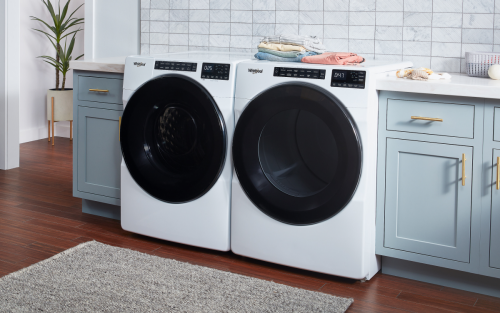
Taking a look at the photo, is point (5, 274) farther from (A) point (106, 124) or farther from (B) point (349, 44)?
(B) point (349, 44)

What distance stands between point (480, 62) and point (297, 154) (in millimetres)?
888

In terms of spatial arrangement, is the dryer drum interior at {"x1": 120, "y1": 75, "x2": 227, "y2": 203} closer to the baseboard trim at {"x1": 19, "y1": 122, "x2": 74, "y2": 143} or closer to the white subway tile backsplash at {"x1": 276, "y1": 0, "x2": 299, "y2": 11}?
the white subway tile backsplash at {"x1": 276, "y1": 0, "x2": 299, "y2": 11}

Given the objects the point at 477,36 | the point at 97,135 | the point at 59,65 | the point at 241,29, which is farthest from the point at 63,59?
the point at 477,36

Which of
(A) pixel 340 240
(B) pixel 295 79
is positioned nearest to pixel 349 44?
(B) pixel 295 79

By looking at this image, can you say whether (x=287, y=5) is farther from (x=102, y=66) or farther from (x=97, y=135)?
(x=97, y=135)

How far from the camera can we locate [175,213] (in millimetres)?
2521

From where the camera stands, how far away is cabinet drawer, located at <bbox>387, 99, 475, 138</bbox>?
2.01 m

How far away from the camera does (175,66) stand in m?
2.46

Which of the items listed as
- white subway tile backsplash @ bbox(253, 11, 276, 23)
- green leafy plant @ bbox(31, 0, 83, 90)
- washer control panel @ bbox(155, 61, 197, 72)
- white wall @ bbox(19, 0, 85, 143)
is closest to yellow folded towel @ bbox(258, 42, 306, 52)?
washer control panel @ bbox(155, 61, 197, 72)

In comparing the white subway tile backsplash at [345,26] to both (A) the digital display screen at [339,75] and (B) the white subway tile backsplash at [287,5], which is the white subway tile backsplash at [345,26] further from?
(A) the digital display screen at [339,75]

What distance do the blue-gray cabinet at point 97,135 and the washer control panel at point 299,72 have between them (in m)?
0.95

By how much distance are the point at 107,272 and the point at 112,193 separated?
712mm

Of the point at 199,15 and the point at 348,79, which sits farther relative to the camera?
the point at 199,15

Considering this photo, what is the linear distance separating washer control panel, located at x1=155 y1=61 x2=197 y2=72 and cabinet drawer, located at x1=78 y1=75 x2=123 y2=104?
36cm
